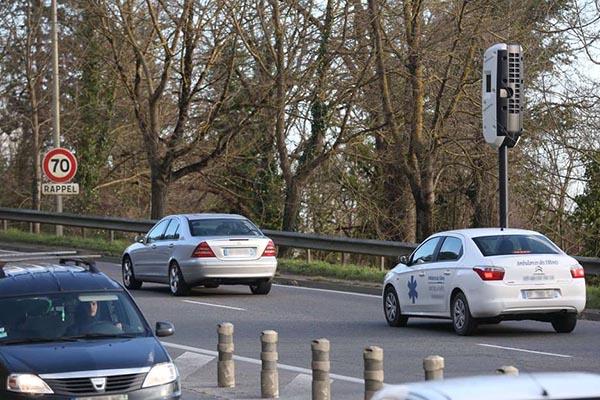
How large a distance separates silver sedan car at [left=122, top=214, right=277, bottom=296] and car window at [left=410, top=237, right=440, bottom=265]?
5525 mm

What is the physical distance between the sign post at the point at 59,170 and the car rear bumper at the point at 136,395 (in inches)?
1008

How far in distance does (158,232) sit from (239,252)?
2440 millimetres

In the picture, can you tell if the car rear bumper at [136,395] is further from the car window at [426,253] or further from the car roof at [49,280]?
the car window at [426,253]

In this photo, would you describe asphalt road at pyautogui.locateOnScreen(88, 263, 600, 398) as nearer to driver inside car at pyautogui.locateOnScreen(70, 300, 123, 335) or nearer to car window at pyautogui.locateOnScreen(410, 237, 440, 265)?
car window at pyautogui.locateOnScreen(410, 237, 440, 265)

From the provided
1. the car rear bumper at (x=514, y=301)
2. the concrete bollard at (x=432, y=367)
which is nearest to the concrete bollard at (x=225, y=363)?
the concrete bollard at (x=432, y=367)

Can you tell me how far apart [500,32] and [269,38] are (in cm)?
697

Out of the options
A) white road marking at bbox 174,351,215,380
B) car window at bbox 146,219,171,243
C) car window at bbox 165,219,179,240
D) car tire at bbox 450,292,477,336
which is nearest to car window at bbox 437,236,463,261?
car tire at bbox 450,292,477,336

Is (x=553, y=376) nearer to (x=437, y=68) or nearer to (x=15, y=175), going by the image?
(x=437, y=68)

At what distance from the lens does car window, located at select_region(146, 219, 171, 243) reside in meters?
26.6

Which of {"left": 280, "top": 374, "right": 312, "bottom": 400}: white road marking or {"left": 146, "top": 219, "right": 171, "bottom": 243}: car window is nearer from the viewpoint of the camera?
{"left": 280, "top": 374, "right": 312, "bottom": 400}: white road marking

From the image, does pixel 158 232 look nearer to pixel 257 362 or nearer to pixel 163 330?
pixel 257 362

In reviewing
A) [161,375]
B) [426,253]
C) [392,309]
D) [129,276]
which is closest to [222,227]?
[129,276]

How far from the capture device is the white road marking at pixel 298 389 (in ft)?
44.4

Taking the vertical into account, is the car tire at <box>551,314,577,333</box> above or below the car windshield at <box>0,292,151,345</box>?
below
